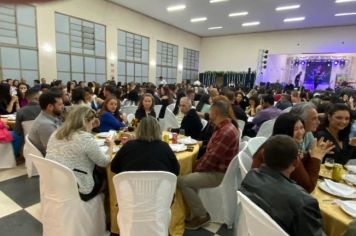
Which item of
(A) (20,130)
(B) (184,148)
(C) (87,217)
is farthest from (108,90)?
Result: (C) (87,217)

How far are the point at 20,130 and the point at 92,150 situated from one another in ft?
8.10

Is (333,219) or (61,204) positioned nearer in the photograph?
(333,219)

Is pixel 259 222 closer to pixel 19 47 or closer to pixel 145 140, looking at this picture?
pixel 145 140

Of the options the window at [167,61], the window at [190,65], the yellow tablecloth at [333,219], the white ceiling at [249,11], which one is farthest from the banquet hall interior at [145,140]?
the window at [190,65]

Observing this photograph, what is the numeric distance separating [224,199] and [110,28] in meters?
10.4

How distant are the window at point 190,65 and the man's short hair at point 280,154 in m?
15.7

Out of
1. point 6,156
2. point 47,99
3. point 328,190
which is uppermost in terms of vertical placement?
point 47,99

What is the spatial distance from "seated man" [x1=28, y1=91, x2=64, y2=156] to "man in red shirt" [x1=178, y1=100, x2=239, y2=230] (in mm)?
1618

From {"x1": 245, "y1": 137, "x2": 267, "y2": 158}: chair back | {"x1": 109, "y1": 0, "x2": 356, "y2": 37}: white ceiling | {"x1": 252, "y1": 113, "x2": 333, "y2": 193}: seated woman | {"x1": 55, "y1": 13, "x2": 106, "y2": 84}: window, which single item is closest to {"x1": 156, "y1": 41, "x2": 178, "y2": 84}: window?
{"x1": 109, "y1": 0, "x2": 356, "y2": 37}: white ceiling

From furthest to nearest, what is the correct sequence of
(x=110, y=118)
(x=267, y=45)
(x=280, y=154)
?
1. (x=267, y=45)
2. (x=110, y=118)
3. (x=280, y=154)

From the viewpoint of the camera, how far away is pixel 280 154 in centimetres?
134

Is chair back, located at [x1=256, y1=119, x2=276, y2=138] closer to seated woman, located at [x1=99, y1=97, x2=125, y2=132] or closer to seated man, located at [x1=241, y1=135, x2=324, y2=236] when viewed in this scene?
seated woman, located at [x1=99, y1=97, x2=125, y2=132]

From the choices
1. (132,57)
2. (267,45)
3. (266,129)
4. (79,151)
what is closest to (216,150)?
(79,151)

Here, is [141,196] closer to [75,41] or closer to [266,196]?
[266,196]
